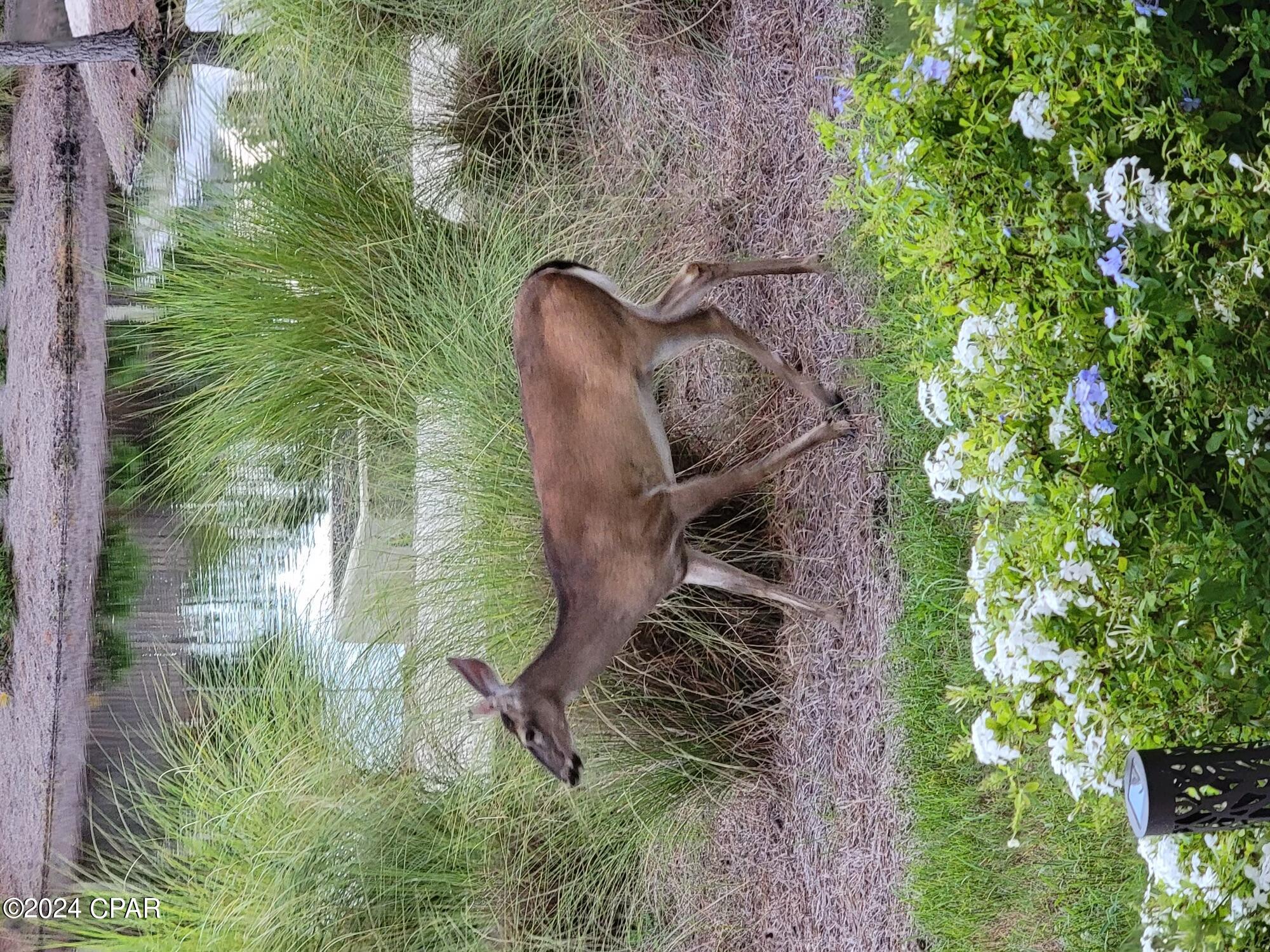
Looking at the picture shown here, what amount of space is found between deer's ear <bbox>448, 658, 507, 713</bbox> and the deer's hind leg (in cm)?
51

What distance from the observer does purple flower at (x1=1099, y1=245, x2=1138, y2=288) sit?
130 cm

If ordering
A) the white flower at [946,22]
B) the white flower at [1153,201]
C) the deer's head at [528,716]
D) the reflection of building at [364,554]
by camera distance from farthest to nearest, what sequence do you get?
the reflection of building at [364,554], the deer's head at [528,716], the white flower at [946,22], the white flower at [1153,201]

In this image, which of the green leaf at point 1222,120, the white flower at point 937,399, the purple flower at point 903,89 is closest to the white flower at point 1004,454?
the white flower at point 937,399

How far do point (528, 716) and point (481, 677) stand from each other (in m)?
0.13

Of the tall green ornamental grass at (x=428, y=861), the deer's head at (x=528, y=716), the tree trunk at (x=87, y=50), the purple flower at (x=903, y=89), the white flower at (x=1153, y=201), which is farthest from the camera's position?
the tree trunk at (x=87, y=50)

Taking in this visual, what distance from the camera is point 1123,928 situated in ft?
6.39

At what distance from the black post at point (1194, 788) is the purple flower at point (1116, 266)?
0.57 metres

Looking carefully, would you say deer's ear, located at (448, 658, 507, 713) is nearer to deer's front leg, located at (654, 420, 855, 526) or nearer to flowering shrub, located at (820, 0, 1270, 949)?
deer's front leg, located at (654, 420, 855, 526)

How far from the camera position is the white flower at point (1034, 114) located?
4.58 feet

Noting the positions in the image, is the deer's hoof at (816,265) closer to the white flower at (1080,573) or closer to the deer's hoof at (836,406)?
the deer's hoof at (836,406)

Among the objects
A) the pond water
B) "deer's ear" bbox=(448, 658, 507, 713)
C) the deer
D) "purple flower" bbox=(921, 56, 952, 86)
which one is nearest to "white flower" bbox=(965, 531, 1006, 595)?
"purple flower" bbox=(921, 56, 952, 86)

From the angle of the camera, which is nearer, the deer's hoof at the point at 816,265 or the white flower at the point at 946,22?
the white flower at the point at 946,22

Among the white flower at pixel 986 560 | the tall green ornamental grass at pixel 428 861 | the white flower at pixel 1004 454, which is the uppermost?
the white flower at pixel 1004 454

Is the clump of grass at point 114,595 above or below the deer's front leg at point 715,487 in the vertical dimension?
below
